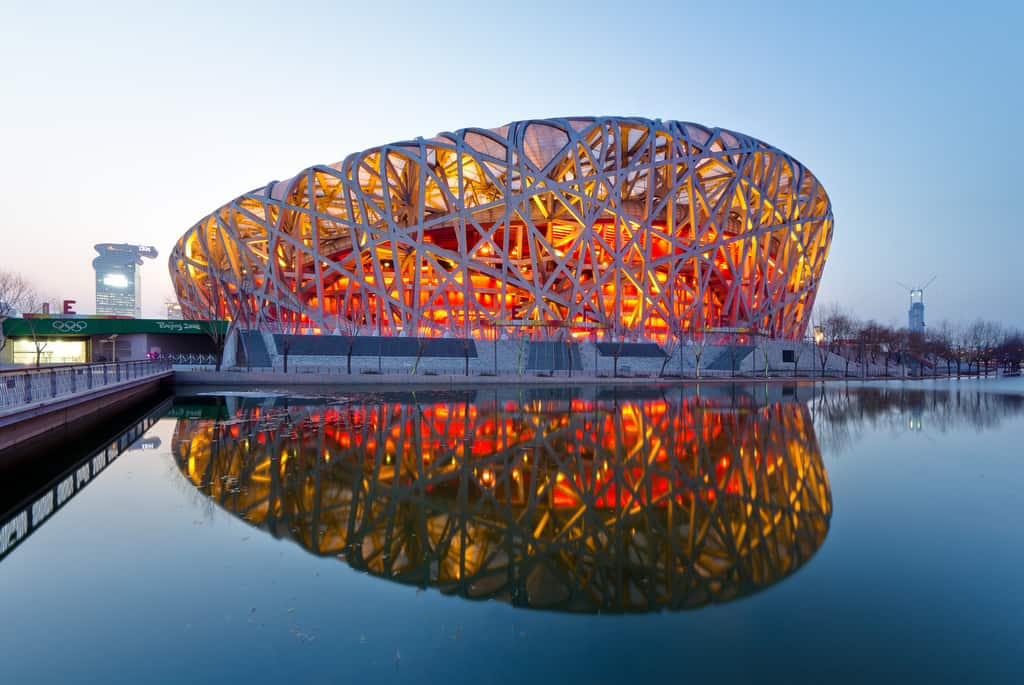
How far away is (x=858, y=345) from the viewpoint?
6638cm

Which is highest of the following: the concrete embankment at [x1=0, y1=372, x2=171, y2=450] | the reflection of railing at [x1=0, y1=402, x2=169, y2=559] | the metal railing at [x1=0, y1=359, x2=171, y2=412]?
the metal railing at [x1=0, y1=359, x2=171, y2=412]

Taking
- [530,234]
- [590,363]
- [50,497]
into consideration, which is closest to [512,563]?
[50,497]

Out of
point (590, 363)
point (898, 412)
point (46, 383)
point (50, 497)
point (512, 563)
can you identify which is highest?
point (46, 383)

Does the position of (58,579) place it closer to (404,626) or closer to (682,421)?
(404,626)

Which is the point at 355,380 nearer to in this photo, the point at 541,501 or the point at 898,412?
the point at 541,501

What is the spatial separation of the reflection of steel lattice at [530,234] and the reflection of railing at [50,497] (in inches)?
1332

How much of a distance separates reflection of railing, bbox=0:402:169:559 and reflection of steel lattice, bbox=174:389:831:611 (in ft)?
5.96

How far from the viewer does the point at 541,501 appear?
9383 mm

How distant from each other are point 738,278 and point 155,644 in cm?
5483

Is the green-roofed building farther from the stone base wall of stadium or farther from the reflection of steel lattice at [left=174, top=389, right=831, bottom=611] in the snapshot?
the reflection of steel lattice at [left=174, top=389, right=831, bottom=611]

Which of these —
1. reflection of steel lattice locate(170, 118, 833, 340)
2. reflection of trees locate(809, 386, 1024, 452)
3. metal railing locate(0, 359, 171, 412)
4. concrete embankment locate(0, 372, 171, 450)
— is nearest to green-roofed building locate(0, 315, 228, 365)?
reflection of steel lattice locate(170, 118, 833, 340)

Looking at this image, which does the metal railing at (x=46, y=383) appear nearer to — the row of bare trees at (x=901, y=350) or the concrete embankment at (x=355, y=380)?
the concrete embankment at (x=355, y=380)

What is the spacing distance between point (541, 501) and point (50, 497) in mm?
9011

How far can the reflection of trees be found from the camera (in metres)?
18.4
